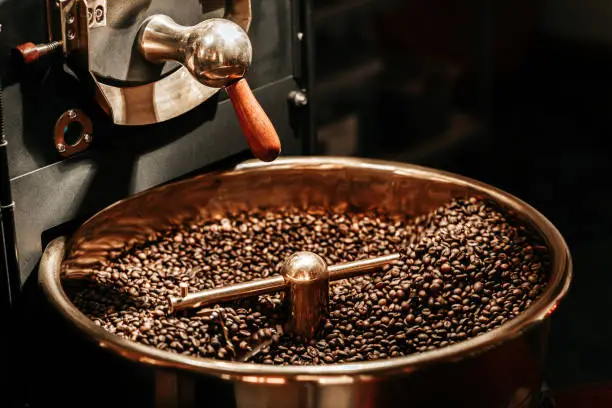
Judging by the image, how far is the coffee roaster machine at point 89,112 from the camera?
1.26m

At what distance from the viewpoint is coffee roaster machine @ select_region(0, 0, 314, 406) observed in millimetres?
1264

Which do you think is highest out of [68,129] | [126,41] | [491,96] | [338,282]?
[126,41]

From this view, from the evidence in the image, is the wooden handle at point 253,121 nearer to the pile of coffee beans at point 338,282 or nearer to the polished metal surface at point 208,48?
the polished metal surface at point 208,48

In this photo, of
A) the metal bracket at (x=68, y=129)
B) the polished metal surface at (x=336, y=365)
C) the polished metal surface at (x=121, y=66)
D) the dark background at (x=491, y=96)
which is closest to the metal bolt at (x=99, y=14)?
the polished metal surface at (x=121, y=66)

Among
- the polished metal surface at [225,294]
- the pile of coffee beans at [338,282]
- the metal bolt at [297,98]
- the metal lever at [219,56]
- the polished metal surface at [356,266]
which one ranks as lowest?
the pile of coffee beans at [338,282]

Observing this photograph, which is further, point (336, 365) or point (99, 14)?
point (99, 14)

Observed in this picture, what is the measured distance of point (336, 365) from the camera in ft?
3.44

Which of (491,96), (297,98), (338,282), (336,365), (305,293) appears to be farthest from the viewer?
(491,96)

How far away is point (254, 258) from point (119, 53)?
377 millimetres

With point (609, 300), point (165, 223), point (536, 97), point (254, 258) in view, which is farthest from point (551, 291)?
point (609, 300)

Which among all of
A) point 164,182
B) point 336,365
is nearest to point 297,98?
point 164,182

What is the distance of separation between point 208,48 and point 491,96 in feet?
2.67

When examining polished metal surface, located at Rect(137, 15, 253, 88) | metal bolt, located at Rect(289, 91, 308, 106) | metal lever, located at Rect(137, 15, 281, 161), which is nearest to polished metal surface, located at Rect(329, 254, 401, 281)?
metal lever, located at Rect(137, 15, 281, 161)

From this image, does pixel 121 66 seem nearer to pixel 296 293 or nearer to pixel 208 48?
pixel 208 48
